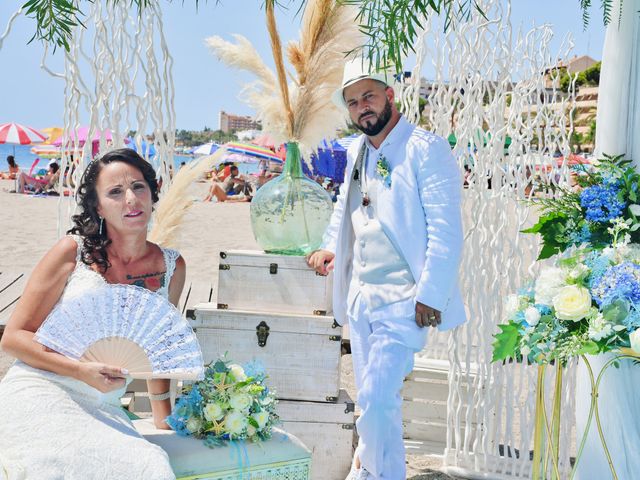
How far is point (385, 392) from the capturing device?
350 cm

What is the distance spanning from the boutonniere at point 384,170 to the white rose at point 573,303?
1293mm

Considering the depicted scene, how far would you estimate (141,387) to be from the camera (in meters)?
4.51

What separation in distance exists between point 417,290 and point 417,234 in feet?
0.79

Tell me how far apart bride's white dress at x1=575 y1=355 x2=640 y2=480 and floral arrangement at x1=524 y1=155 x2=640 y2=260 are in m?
0.46

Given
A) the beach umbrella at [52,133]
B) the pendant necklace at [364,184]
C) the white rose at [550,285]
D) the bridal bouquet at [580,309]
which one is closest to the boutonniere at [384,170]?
the pendant necklace at [364,184]

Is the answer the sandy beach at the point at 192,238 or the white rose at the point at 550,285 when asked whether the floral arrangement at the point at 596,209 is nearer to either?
the white rose at the point at 550,285

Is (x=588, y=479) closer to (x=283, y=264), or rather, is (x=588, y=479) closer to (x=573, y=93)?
(x=283, y=264)

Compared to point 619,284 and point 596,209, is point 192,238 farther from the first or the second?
point 619,284

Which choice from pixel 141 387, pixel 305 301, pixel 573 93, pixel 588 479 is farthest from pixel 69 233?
pixel 573 93

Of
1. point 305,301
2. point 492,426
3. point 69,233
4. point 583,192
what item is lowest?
point 492,426

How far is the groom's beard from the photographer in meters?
3.65

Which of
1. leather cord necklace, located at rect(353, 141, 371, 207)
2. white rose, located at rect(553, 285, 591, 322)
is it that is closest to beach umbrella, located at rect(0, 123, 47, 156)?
leather cord necklace, located at rect(353, 141, 371, 207)

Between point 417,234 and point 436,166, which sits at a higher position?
point 436,166

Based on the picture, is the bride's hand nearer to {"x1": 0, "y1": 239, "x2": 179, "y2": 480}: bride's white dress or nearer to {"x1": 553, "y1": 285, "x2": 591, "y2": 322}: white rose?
{"x1": 0, "y1": 239, "x2": 179, "y2": 480}: bride's white dress
